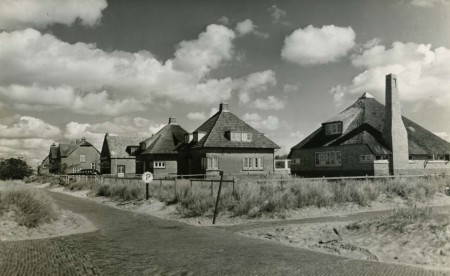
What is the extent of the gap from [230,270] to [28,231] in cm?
864

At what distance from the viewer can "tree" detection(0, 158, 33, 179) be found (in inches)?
2039

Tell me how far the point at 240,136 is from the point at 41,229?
30.2 metres

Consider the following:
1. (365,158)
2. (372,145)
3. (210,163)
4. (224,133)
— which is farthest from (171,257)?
(224,133)

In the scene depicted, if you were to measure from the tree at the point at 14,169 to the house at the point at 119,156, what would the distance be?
39.3ft

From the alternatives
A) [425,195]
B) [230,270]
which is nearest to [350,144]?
[425,195]

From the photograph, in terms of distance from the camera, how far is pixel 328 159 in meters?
41.2

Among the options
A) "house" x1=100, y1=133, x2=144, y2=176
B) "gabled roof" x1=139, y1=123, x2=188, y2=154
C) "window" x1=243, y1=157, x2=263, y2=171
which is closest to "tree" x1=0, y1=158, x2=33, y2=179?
"house" x1=100, y1=133, x2=144, y2=176

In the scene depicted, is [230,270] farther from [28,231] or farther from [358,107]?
[358,107]

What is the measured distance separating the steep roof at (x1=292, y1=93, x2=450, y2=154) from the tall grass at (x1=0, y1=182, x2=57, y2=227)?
94.3ft

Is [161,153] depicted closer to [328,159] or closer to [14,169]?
[14,169]

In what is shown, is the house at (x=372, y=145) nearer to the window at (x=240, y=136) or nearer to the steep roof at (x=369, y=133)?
the steep roof at (x=369, y=133)

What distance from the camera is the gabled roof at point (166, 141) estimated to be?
52.3 metres

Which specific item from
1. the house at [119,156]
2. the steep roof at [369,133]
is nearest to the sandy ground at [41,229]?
the steep roof at [369,133]

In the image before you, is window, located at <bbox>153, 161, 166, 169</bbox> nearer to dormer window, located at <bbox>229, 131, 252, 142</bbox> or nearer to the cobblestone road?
dormer window, located at <bbox>229, 131, 252, 142</bbox>
